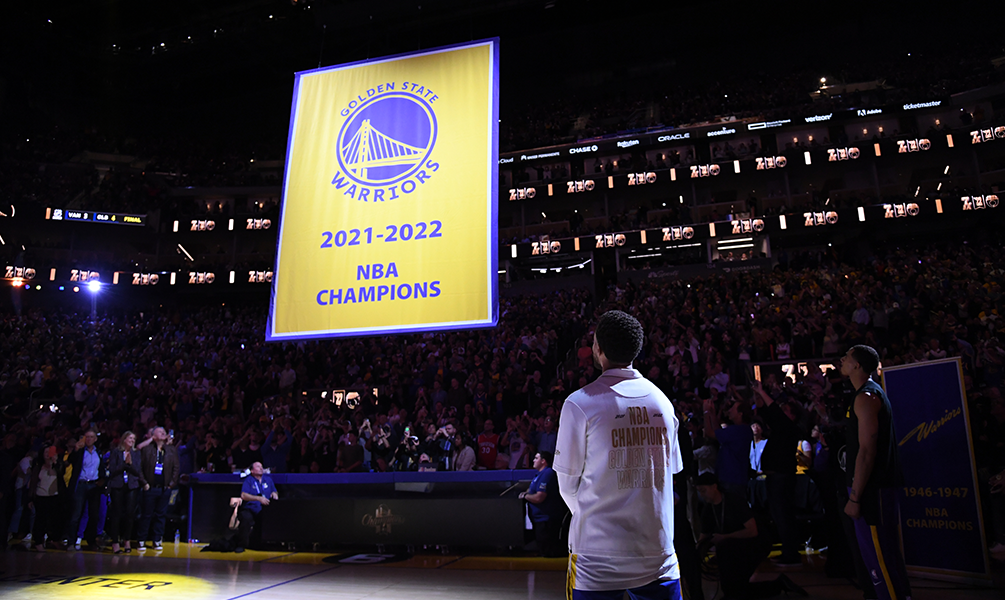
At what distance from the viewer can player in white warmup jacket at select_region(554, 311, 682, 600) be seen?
1.77m

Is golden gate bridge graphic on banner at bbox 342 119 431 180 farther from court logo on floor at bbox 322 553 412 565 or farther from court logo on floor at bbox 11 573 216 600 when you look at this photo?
court logo on floor at bbox 322 553 412 565

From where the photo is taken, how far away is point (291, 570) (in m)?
6.40

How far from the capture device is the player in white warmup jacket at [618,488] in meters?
1.77

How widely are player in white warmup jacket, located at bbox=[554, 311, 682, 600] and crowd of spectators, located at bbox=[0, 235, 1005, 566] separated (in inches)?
136

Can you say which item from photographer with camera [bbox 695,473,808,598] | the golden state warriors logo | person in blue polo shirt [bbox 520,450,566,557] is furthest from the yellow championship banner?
photographer with camera [bbox 695,473,808,598]

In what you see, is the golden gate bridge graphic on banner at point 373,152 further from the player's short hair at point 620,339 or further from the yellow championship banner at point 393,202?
the player's short hair at point 620,339

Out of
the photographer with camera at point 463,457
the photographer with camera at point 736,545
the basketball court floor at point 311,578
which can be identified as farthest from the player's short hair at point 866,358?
the photographer with camera at point 463,457

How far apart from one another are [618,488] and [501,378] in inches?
422

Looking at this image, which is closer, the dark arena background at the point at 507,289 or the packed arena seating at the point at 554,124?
the dark arena background at the point at 507,289

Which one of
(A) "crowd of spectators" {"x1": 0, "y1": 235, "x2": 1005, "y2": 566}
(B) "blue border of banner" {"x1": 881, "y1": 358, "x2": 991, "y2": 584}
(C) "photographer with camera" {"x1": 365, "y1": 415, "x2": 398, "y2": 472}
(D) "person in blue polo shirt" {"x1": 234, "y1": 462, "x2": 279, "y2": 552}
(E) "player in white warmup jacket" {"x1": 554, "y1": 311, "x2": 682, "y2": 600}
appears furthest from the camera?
(C) "photographer with camera" {"x1": 365, "y1": 415, "x2": 398, "y2": 472}

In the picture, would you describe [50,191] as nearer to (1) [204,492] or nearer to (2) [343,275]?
(1) [204,492]

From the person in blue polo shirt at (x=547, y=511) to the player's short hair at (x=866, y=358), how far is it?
112 inches

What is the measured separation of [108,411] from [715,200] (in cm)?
2700

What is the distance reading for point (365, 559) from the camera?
706 centimetres
